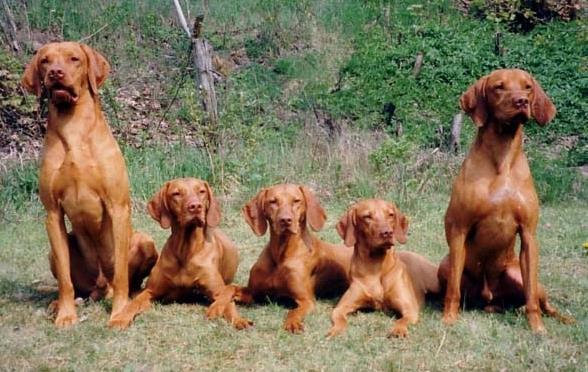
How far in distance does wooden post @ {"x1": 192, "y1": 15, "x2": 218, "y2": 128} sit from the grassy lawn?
4460 millimetres

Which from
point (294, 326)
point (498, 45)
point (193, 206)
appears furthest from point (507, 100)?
point (498, 45)

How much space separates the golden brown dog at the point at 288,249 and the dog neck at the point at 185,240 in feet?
1.28

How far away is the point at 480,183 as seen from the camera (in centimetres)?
589

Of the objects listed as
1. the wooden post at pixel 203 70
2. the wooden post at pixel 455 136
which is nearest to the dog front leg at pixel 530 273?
the wooden post at pixel 203 70

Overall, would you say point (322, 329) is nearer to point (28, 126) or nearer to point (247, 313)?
point (247, 313)

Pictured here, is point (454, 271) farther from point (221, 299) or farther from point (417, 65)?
point (417, 65)

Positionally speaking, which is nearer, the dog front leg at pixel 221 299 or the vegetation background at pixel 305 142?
the vegetation background at pixel 305 142

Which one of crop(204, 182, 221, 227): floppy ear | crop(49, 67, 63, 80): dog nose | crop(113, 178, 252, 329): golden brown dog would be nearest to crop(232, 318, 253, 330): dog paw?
crop(113, 178, 252, 329): golden brown dog

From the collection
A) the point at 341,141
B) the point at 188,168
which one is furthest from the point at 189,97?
the point at 341,141

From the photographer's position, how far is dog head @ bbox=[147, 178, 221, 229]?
630cm

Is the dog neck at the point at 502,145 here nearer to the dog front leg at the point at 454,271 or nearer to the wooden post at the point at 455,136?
the dog front leg at the point at 454,271

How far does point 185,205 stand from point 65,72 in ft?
3.99

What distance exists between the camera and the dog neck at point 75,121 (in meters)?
5.99

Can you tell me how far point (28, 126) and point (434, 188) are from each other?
563cm
